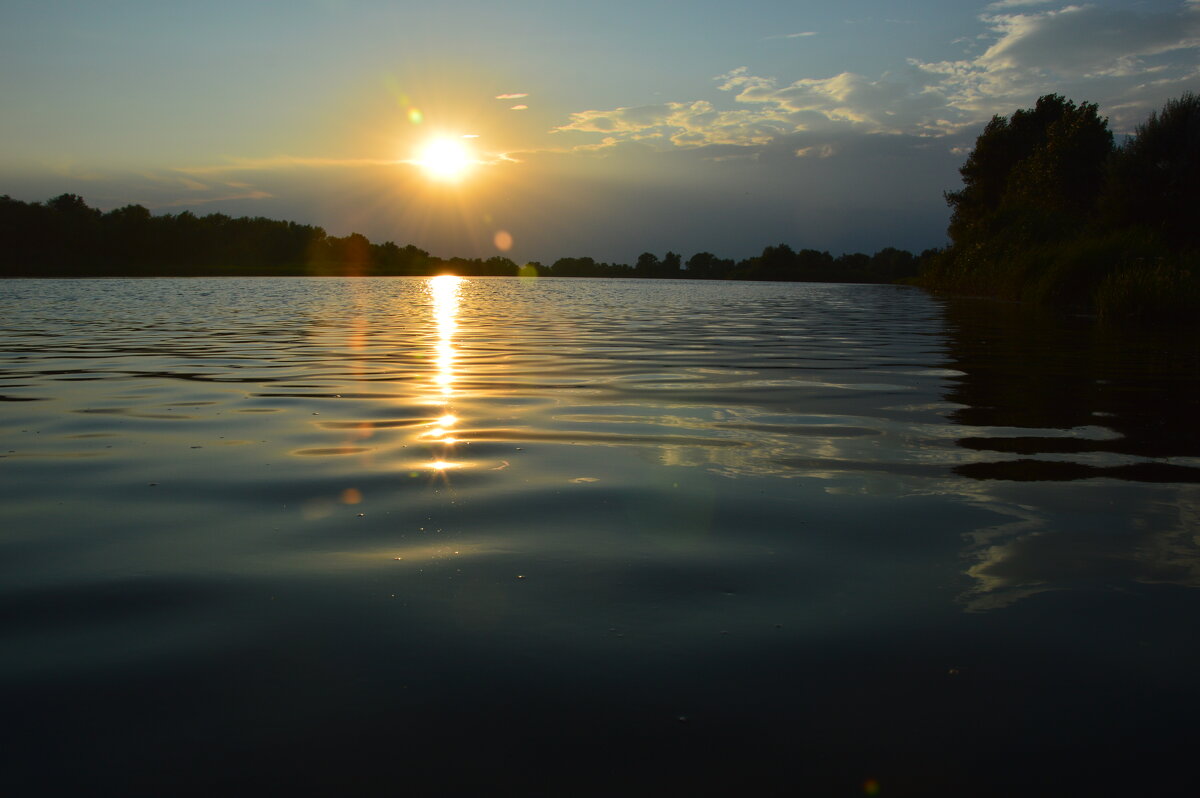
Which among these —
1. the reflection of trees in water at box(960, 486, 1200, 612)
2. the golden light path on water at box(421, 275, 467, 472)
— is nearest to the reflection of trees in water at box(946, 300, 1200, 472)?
the reflection of trees in water at box(960, 486, 1200, 612)

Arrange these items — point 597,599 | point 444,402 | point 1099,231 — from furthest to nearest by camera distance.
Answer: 1. point 1099,231
2. point 444,402
3. point 597,599

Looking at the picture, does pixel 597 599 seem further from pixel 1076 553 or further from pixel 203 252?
pixel 203 252

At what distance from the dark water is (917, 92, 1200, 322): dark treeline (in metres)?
→ 15.1

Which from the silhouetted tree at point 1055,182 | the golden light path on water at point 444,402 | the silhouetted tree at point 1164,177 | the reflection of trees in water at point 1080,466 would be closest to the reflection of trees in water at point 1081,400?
the reflection of trees in water at point 1080,466

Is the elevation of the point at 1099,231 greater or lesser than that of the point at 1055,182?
lesser

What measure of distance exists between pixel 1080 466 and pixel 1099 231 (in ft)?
104

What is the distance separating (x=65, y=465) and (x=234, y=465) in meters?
1.18

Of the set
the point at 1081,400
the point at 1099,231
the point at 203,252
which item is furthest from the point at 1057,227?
the point at 203,252

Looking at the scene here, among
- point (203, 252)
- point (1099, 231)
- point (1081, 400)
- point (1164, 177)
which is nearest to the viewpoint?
point (1081, 400)

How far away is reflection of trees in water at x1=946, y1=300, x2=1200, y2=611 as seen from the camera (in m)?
3.80

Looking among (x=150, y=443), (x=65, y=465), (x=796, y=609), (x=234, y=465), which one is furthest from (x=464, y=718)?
(x=150, y=443)

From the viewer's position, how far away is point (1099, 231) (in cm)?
3259

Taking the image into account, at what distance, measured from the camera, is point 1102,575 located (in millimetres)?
3699

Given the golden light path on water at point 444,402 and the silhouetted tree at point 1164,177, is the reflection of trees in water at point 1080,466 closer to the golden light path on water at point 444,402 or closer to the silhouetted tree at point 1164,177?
the golden light path on water at point 444,402
